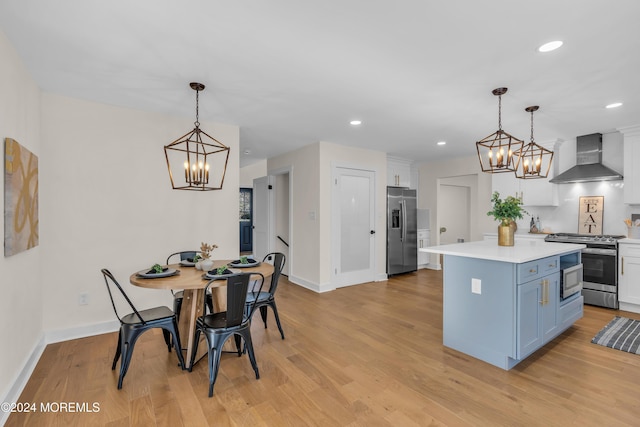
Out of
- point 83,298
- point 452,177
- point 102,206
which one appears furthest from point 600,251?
point 83,298

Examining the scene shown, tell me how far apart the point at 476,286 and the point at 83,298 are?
383 cm

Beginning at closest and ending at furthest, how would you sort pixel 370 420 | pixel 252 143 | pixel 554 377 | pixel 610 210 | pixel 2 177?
pixel 370 420 < pixel 2 177 < pixel 554 377 < pixel 610 210 < pixel 252 143

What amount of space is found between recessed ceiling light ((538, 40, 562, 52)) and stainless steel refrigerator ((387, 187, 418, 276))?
3813 mm

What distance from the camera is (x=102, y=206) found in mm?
3268

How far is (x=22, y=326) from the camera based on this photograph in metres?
2.40

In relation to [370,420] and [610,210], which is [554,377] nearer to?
[370,420]

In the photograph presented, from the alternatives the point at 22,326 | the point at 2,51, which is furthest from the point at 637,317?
the point at 2,51

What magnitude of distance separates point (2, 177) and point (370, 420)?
2832 mm

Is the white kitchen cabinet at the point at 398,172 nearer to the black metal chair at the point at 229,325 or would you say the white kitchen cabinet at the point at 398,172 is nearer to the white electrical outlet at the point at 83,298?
the black metal chair at the point at 229,325

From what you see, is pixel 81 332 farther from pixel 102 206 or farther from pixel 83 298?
pixel 102 206

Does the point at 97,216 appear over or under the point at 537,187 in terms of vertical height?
under

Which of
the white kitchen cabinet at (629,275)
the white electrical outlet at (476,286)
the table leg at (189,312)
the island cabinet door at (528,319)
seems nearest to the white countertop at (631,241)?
the white kitchen cabinet at (629,275)

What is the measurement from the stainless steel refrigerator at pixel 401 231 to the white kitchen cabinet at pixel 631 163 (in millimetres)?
3133

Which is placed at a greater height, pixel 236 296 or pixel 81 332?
pixel 236 296
